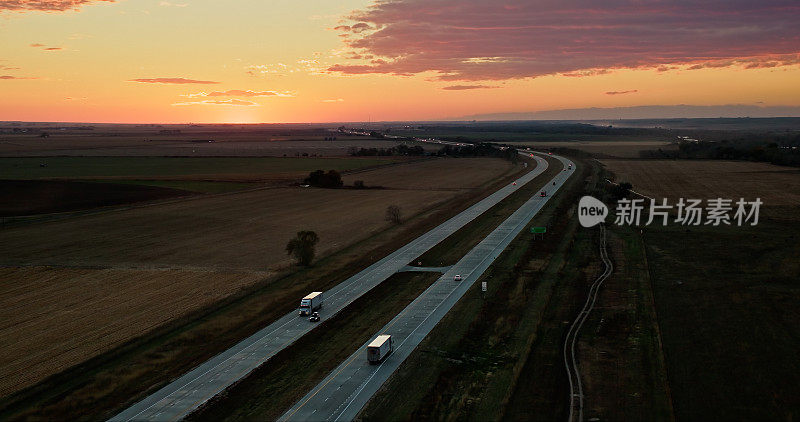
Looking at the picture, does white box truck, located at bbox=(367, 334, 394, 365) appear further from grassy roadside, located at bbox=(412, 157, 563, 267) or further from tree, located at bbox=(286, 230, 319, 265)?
grassy roadside, located at bbox=(412, 157, 563, 267)

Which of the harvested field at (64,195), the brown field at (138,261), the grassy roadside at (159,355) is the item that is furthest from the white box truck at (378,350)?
the harvested field at (64,195)

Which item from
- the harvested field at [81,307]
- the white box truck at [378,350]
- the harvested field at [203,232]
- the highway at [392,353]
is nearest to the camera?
the highway at [392,353]

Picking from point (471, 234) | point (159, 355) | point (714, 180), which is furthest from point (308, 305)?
point (714, 180)

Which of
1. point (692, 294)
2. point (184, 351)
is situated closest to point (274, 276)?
point (184, 351)

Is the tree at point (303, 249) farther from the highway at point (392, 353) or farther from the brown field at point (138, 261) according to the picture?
the highway at point (392, 353)

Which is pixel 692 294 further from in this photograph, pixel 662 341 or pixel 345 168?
pixel 345 168
